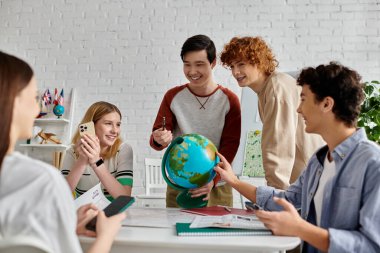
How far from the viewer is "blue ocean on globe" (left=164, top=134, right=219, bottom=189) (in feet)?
5.11

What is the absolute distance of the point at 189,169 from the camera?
61.2 inches

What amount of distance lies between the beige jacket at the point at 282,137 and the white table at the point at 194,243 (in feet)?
2.37

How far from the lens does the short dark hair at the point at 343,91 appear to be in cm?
135

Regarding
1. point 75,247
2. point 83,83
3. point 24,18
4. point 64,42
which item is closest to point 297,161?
point 75,247

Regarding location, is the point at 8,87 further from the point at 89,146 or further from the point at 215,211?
the point at 89,146

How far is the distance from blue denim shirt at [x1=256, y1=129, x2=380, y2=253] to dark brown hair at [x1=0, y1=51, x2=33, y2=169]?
2.89 feet

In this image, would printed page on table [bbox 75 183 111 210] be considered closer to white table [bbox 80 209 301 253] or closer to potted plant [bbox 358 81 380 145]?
white table [bbox 80 209 301 253]

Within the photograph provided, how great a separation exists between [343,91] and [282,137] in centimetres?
52

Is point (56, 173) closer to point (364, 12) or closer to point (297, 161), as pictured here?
point (297, 161)

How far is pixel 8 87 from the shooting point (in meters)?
0.81

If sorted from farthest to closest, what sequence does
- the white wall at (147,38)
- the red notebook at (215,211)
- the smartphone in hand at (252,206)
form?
the white wall at (147,38) → the red notebook at (215,211) → the smartphone in hand at (252,206)

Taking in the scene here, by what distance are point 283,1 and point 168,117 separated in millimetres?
2797

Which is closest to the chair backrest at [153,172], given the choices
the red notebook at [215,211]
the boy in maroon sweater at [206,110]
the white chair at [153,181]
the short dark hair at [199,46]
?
the white chair at [153,181]

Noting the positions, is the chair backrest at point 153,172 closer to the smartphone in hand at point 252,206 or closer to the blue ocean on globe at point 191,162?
the blue ocean on globe at point 191,162
